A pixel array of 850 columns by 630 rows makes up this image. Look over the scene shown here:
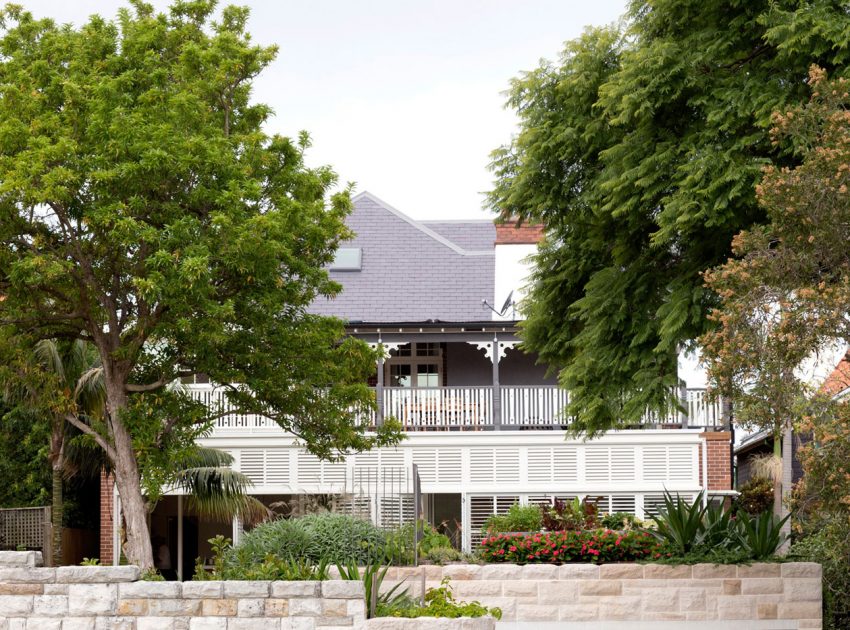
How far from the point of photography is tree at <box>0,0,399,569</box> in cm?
1617

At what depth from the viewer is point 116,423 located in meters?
18.0

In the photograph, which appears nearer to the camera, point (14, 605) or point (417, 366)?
point (14, 605)

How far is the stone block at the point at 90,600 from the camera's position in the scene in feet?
41.4

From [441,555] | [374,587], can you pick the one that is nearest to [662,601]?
[441,555]

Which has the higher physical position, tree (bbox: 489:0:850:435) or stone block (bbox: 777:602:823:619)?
tree (bbox: 489:0:850:435)

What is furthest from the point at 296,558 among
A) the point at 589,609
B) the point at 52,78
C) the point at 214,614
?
the point at 52,78

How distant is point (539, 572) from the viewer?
616 inches

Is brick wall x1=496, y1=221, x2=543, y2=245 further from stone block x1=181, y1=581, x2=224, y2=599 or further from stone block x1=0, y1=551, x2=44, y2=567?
stone block x1=0, y1=551, x2=44, y2=567

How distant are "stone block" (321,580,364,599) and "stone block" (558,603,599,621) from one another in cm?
399

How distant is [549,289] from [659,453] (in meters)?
7.78

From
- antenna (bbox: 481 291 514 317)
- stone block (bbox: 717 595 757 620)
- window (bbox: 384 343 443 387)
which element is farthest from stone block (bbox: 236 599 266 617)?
window (bbox: 384 343 443 387)

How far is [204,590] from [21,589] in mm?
1907

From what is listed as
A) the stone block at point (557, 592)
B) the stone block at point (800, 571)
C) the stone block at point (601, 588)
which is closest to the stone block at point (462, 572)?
the stone block at point (557, 592)

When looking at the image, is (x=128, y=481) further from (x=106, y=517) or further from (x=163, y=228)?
(x=106, y=517)
